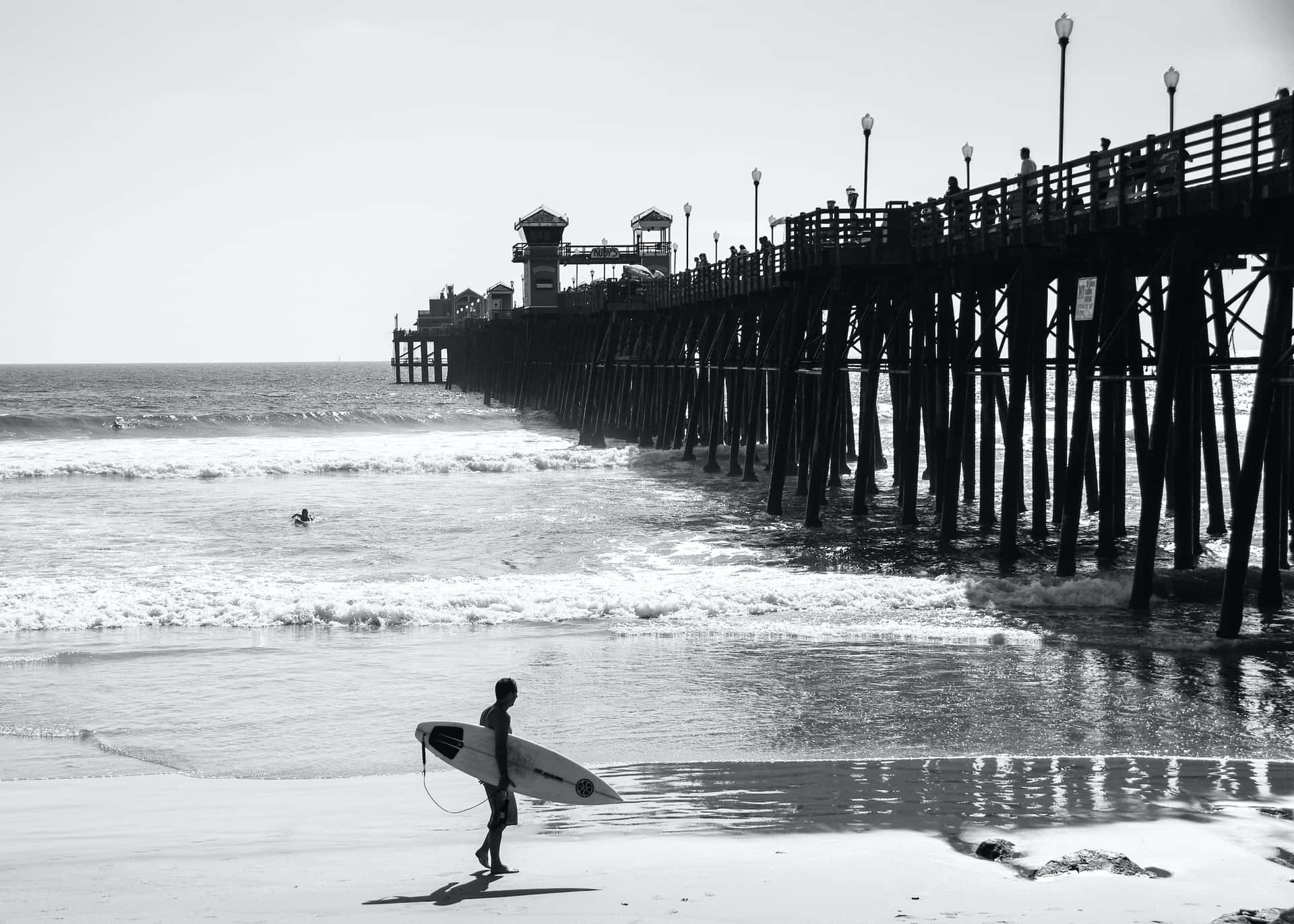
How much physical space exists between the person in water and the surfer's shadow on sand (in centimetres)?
19

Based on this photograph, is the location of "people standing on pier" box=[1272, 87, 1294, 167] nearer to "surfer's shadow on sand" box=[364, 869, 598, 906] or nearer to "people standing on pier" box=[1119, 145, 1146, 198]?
"people standing on pier" box=[1119, 145, 1146, 198]

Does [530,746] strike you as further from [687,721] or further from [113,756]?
[113,756]

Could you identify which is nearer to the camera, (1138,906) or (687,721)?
(1138,906)

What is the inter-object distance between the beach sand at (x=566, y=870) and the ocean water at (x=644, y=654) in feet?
1.94

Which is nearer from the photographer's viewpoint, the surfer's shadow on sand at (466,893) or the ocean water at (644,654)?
the surfer's shadow on sand at (466,893)

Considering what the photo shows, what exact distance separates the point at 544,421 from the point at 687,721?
159 feet

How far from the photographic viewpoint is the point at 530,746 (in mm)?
7309

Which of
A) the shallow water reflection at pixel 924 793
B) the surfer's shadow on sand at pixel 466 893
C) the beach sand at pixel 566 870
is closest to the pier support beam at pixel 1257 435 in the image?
the shallow water reflection at pixel 924 793

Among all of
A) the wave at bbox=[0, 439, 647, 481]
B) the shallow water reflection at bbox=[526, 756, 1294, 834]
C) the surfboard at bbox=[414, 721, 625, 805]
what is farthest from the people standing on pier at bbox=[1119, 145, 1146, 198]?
the wave at bbox=[0, 439, 647, 481]

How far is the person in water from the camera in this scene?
662 cm

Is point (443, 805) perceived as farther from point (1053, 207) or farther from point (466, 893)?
point (1053, 207)

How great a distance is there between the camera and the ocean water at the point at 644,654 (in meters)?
8.68

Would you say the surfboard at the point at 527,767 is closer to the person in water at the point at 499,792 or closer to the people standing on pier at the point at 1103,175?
the person in water at the point at 499,792

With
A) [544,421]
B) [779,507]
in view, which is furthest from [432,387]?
[779,507]
